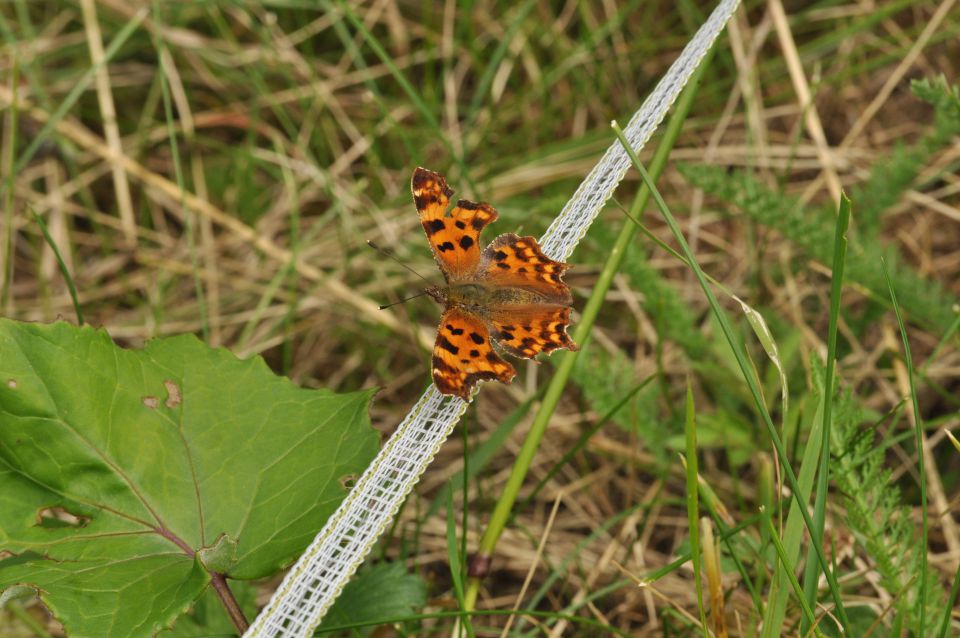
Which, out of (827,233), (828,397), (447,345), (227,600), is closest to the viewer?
(828,397)

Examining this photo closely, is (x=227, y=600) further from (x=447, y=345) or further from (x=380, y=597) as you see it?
(x=447, y=345)

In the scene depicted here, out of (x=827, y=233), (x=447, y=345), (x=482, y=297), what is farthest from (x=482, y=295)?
(x=827, y=233)

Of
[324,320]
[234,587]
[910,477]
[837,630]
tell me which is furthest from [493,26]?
[837,630]

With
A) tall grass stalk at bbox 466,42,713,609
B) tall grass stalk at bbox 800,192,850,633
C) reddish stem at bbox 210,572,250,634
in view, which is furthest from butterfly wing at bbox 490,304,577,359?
reddish stem at bbox 210,572,250,634

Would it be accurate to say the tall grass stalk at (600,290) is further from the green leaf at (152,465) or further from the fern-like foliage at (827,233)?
the fern-like foliage at (827,233)

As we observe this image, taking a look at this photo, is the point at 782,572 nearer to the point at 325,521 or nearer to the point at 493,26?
the point at 325,521

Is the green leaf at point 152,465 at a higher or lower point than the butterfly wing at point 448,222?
lower

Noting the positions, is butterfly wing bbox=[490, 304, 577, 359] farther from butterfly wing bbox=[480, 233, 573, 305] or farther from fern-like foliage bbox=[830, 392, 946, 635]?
fern-like foliage bbox=[830, 392, 946, 635]

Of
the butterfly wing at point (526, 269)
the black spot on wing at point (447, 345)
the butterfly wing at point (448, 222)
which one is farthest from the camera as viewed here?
the butterfly wing at point (448, 222)

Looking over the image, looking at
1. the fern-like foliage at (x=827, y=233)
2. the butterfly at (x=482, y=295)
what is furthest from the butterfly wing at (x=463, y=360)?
the fern-like foliage at (x=827, y=233)
